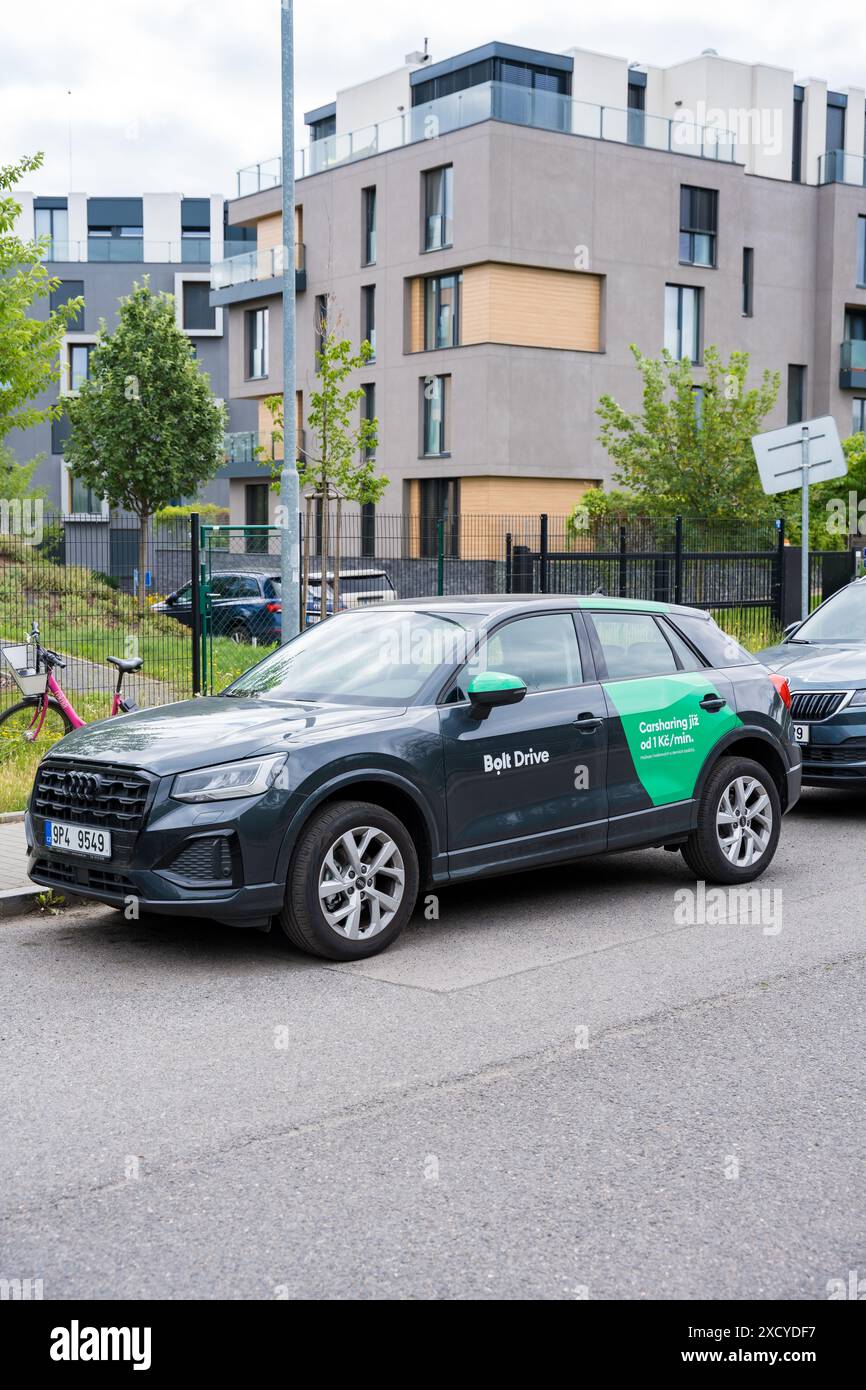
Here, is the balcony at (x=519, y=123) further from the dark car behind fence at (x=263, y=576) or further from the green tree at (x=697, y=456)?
the dark car behind fence at (x=263, y=576)

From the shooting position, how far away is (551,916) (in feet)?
25.0

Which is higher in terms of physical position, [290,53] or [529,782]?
[290,53]

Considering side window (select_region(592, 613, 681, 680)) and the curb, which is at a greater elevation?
side window (select_region(592, 613, 681, 680))

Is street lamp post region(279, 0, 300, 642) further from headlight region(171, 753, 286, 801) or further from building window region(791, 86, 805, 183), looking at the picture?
building window region(791, 86, 805, 183)

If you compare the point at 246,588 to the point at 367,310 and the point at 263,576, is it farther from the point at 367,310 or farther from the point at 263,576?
the point at 367,310

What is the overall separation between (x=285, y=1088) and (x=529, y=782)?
265 centimetres

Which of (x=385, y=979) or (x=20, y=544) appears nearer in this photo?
(x=385, y=979)

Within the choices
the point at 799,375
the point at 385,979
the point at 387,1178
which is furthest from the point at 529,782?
the point at 799,375

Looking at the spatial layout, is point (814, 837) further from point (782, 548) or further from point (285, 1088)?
point (782, 548)

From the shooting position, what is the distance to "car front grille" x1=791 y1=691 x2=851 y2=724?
10.6m

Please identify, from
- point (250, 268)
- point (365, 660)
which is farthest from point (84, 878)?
point (250, 268)

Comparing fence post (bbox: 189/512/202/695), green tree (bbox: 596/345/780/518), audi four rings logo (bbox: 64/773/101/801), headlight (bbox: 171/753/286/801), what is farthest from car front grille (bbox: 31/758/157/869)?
green tree (bbox: 596/345/780/518)

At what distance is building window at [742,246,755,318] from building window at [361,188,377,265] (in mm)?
10115
